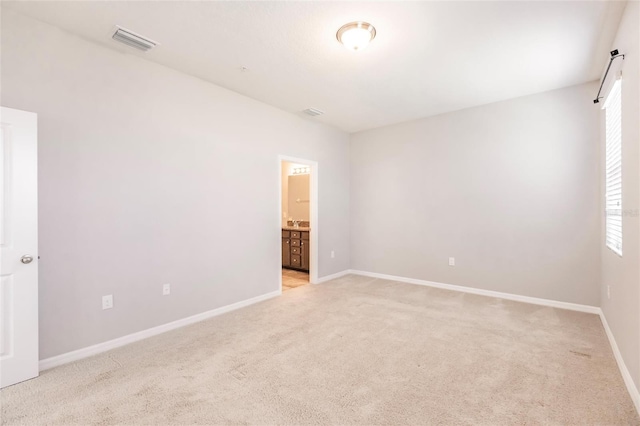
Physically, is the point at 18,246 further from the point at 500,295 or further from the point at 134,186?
the point at 500,295

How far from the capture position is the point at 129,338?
290cm

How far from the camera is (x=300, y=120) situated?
191 inches

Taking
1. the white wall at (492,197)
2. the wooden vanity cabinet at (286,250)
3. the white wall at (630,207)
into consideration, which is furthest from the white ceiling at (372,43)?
the wooden vanity cabinet at (286,250)

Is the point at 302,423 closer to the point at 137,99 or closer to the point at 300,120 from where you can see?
the point at 137,99

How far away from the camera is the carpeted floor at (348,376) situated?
1859 mm

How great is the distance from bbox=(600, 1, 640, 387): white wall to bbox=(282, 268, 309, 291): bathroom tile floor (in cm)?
379

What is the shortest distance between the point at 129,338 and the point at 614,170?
4.78 meters

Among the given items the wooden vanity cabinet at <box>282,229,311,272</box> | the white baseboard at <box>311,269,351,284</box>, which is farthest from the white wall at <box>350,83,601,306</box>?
the wooden vanity cabinet at <box>282,229,311,272</box>

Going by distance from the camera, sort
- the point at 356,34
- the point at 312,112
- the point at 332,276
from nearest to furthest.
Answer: the point at 356,34 < the point at 312,112 < the point at 332,276

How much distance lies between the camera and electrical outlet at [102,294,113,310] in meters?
2.76

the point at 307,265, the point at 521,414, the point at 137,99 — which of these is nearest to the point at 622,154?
the point at 521,414

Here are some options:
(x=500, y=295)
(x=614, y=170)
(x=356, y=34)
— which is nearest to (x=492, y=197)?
(x=500, y=295)

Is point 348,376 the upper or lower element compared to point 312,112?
lower

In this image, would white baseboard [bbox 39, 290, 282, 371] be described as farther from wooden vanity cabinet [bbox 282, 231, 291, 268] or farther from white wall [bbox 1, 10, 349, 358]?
wooden vanity cabinet [bbox 282, 231, 291, 268]
